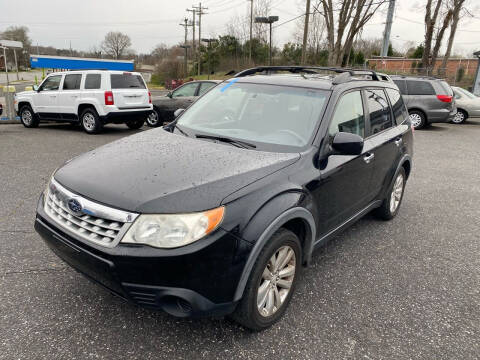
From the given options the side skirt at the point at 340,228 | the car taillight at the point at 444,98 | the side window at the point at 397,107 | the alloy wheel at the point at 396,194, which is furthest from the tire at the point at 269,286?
the car taillight at the point at 444,98

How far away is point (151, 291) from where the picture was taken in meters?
1.99

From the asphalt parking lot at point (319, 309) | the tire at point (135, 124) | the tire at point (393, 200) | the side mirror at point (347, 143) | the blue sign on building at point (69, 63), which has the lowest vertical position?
the tire at point (135, 124)

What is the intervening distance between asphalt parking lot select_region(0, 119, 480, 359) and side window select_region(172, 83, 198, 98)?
7439mm

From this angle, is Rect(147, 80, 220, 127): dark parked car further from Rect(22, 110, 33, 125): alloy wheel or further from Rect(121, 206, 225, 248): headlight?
Rect(121, 206, 225, 248): headlight

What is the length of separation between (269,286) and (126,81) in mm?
9450

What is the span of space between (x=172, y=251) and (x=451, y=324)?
2.16 meters

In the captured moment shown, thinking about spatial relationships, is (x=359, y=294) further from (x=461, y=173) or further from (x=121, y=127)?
(x=121, y=127)

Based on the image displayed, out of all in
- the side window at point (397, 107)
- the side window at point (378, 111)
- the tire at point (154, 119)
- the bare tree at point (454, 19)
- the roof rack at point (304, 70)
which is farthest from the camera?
the bare tree at point (454, 19)

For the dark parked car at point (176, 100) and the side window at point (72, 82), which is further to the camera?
the dark parked car at point (176, 100)

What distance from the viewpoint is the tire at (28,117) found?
11354 millimetres

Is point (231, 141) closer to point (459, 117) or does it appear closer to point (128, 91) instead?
point (128, 91)

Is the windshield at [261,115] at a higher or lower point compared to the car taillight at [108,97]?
higher

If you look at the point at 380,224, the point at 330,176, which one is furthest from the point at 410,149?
the point at 330,176

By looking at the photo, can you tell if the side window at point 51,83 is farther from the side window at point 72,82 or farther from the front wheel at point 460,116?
the front wheel at point 460,116
